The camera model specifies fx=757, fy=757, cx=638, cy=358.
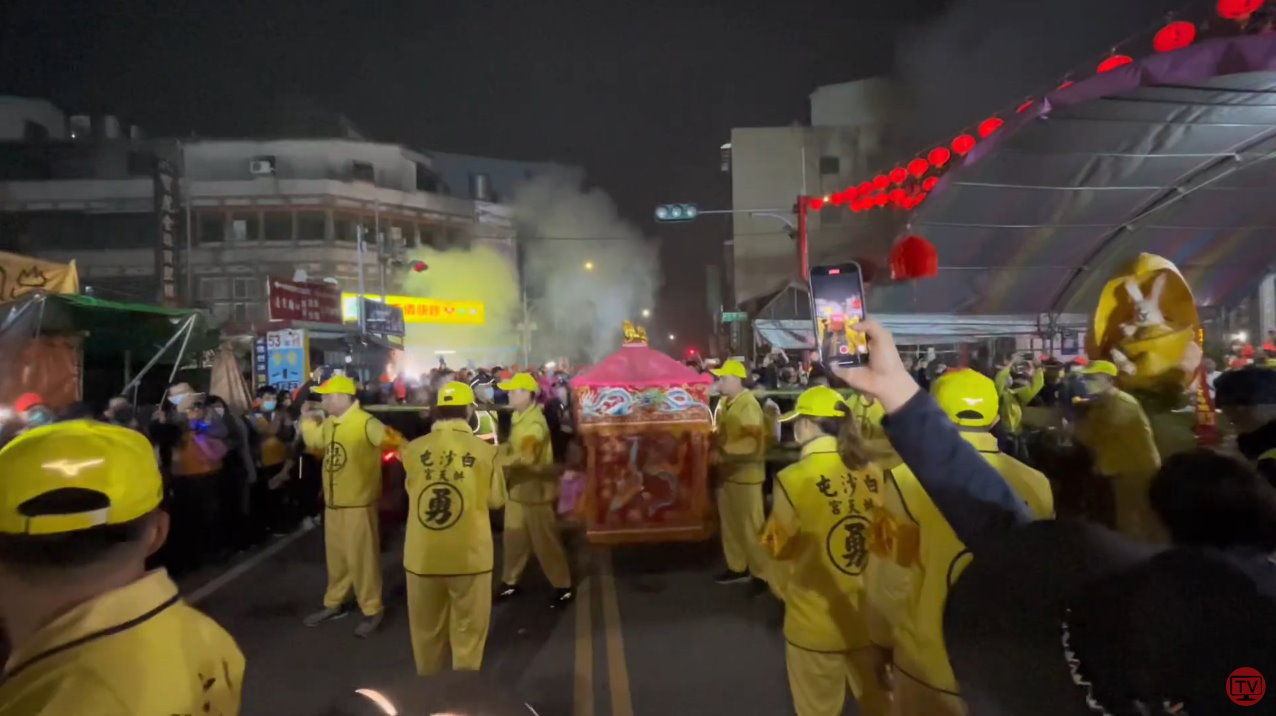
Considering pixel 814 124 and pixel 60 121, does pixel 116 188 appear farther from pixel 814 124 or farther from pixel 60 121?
pixel 814 124

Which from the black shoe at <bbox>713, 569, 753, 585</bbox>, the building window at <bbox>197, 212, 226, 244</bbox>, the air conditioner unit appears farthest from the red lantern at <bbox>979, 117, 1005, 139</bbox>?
the building window at <bbox>197, 212, 226, 244</bbox>

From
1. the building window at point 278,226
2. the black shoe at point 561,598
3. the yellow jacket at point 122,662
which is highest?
the building window at point 278,226

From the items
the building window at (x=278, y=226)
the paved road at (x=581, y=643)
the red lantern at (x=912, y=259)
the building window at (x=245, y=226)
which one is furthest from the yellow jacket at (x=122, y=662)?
the building window at (x=245, y=226)

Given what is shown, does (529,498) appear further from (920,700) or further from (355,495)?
(920,700)

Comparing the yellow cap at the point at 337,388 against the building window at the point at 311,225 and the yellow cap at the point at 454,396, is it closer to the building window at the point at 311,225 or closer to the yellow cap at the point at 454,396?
the yellow cap at the point at 454,396

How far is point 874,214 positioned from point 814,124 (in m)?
6.83

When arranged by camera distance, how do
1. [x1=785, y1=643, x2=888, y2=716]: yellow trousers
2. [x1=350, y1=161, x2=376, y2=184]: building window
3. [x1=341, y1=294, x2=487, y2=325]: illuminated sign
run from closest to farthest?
[x1=785, y1=643, x2=888, y2=716]: yellow trousers
[x1=341, y1=294, x2=487, y2=325]: illuminated sign
[x1=350, y1=161, x2=376, y2=184]: building window

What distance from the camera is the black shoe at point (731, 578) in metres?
6.96

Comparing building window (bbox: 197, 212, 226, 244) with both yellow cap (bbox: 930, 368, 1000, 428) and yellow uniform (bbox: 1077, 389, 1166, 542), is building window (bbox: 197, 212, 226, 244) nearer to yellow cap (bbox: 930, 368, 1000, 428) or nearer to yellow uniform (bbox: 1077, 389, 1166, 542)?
yellow uniform (bbox: 1077, 389, 1166, 542)

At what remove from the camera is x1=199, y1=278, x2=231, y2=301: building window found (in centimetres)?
3772

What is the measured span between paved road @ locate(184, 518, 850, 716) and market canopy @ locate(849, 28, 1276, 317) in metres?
6.37

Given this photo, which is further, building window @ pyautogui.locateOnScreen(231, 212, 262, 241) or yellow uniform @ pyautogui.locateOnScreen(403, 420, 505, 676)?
building window @ pyautogui.locateOnScreen(231, 212, 262, 241)

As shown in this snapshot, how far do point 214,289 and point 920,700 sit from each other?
138 ft

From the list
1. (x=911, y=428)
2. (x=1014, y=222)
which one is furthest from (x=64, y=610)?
(x=1014, y=222)
